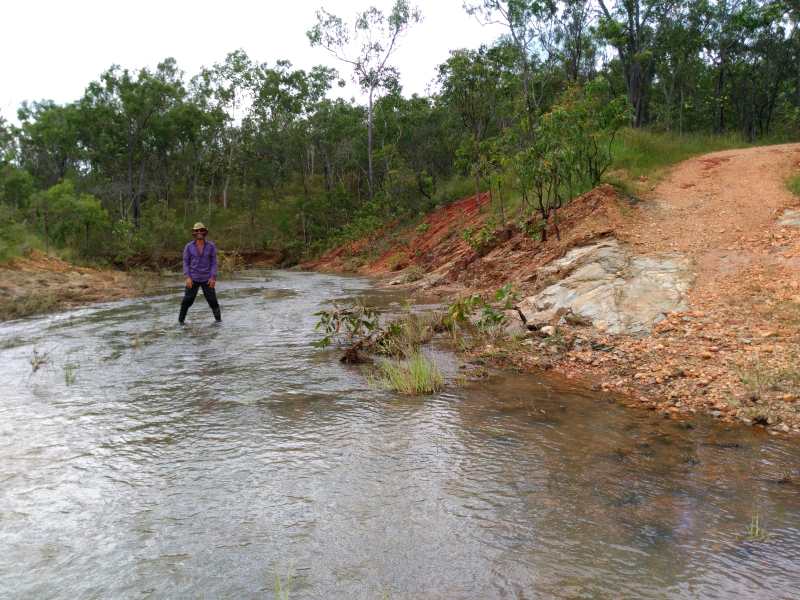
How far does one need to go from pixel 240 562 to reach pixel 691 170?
14279 millimetres

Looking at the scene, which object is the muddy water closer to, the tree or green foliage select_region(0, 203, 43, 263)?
green foliage select_region(0, 203, 43, 263)

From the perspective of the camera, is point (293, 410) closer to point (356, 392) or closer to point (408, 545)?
point (356, 392)

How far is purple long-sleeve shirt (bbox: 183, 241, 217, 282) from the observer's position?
10211 mm

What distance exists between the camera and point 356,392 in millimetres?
5984

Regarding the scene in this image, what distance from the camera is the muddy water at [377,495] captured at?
2.83 metres

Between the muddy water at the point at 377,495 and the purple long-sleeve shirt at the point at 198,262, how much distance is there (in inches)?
164

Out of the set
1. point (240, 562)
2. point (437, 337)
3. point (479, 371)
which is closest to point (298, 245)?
point (437, 337)

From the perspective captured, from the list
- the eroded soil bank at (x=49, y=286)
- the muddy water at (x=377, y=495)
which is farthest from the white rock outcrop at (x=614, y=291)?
the eroded soil bank at (x=49, y=286)

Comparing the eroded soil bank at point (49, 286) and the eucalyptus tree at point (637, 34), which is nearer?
the eroded soil bank at point (49, 286)

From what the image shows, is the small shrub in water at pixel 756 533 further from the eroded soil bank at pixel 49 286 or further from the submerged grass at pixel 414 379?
the eroded soil bank at pixel 49 286

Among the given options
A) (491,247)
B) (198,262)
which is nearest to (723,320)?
(198,262)

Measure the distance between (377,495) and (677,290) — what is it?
5952 mm

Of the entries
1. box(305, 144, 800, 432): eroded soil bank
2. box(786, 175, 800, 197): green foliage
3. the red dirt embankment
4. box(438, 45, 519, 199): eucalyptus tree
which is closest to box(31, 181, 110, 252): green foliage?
the red dirt embankment

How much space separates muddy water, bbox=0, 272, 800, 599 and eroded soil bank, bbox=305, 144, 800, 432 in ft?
2.36
